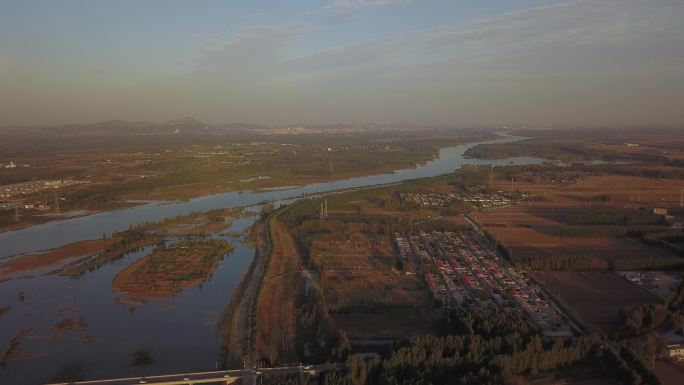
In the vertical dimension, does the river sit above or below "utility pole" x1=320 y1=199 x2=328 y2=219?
below

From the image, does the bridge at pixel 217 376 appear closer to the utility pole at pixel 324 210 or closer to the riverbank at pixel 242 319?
the riverbank at pixel 242 319

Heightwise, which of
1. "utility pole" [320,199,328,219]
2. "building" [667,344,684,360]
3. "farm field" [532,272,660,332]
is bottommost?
"building" [667,344,684,360]

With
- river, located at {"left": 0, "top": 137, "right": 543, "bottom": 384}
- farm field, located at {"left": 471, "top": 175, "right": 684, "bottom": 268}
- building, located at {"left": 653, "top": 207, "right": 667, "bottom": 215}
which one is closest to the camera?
river, located at {"left": 0, "top": 137, "right": 543, "bottom": 384}

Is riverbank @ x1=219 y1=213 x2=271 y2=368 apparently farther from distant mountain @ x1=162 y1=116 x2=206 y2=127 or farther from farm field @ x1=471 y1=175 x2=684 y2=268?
distant mountain @ x1=162 y1=116 x2=206 y2=127

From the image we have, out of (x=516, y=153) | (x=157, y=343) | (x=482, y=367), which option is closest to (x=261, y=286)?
(x=157, y=343)

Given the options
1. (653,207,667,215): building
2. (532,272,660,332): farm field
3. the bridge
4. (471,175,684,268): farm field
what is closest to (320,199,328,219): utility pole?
(471,175,684,268): farm field

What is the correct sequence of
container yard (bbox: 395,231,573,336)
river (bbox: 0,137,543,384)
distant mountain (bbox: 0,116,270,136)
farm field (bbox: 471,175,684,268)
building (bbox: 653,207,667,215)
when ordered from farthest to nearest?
distant mountain (bbox: 0,116,270,136)
building (bbox: 653,207,667,215)
farm field (bbox: 471,175,684,268)
container yard (bbox: 395,231,573,336)
river (bbox: 0,137,543,384)

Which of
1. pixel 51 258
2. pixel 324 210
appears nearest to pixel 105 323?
pixel 51 258
